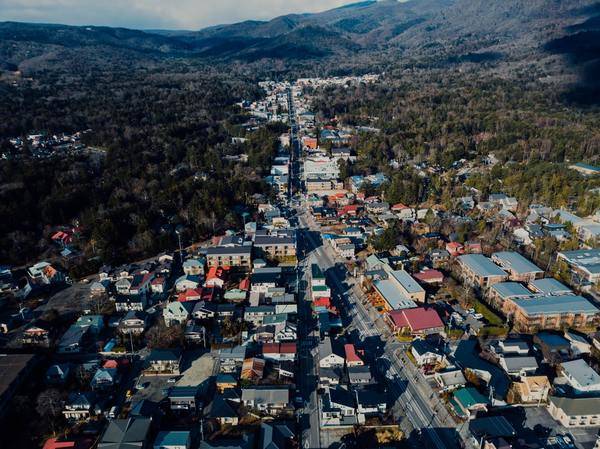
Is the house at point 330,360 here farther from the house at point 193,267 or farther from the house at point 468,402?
the house at point 193,267

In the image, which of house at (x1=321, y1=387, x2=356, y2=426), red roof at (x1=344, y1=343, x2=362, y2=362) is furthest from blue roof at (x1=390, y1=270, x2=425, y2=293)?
house at (x1=321, y1=387, x2=356, y2=426)

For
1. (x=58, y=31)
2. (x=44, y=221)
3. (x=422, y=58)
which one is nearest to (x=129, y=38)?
(x=58, y=31)

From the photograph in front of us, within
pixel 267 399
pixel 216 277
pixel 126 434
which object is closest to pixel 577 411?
pixel 267 399

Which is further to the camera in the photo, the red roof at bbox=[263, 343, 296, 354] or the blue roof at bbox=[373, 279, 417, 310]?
the blue roof at bbox=[373, 279, 417, 310]

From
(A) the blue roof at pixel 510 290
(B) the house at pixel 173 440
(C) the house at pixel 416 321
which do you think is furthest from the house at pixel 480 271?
(B) the house at pixel 173 440

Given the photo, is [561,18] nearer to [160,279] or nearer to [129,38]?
[160,279]

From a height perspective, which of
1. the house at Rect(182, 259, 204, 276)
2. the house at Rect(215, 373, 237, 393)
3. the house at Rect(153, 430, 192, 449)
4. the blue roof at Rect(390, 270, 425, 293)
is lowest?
the house at Rect(182, 259, 204, 276)

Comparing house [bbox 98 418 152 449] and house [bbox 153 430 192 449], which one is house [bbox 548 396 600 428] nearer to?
house [bbox 153 430 192 449]
